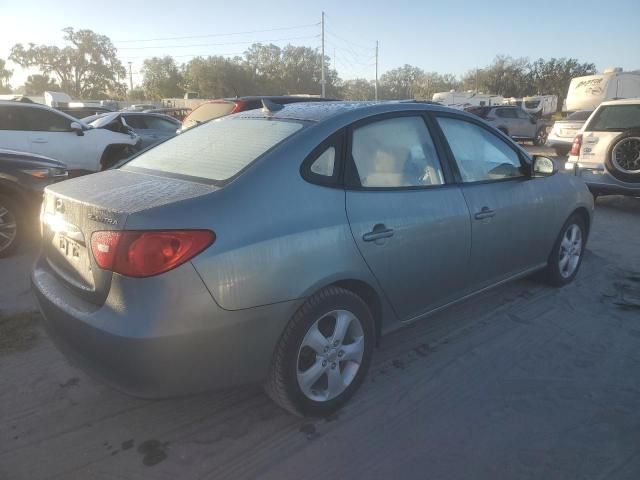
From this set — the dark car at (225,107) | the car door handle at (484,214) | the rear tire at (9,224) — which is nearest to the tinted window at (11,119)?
the dark car at (225,107)

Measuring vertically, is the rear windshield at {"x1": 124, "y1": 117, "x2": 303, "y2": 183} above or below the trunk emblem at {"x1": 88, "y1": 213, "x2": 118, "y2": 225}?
above

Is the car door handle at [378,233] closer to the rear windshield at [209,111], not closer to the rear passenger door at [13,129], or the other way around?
the rear windshield at [209,111]

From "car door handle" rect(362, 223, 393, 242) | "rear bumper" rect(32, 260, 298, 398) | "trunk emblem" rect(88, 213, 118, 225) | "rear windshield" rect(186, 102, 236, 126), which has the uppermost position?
"rear windshield" rect(186, 102, 236, 126)

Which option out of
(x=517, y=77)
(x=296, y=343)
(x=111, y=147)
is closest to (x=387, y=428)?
(x=296, y=343)

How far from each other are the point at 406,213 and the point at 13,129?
7.14 meters

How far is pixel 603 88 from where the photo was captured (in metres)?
17.5

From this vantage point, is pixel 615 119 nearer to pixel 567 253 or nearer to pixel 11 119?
pixel 567 253

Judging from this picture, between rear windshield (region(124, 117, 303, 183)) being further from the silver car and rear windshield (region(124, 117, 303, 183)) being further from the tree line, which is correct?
the tree line

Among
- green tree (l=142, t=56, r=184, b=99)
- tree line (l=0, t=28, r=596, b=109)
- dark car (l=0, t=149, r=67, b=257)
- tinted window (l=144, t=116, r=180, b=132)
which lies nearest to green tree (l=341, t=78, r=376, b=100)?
tree line (l=0, t=28, r=596, b=109)

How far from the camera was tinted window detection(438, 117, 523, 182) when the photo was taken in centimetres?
326

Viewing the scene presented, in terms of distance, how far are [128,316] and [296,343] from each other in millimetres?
779

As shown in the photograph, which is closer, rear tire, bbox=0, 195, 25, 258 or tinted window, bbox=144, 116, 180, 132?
rear tire, bbox=0, 195, 25, 258

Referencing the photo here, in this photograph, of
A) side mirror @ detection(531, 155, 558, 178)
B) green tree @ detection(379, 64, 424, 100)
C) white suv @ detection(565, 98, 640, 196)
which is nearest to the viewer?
side mirror @ detection(531, 155, 558, 178)

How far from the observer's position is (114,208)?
2.09 m
